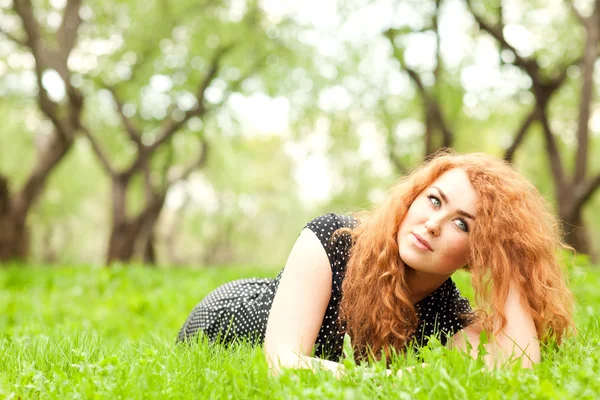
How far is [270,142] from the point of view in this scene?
1459 inches

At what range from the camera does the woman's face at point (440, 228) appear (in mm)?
2973

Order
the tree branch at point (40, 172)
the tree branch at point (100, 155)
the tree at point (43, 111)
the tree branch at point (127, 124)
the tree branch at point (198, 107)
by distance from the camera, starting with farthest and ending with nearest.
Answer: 1. the tree branch at point (127, 124)
2. the tree branch at point (198, 107)
3. the tree branch at point (100, 155)
4. the tree branch at point (40, 172)
5. the tree at point (43, 111)

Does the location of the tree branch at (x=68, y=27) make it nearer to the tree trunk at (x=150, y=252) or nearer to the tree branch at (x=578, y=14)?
the tree trunk at (x=150, y=252)

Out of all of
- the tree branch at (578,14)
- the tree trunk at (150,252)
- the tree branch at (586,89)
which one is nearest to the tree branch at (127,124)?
the tree trunk at (150,252)

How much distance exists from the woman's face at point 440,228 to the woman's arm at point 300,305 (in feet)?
1.46

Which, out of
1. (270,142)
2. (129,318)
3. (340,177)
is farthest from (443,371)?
(270,142)

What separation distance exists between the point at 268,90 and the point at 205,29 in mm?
2445

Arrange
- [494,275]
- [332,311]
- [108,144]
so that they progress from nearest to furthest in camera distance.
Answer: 1. [494,275]
2. [332,311]
3. [108,144]

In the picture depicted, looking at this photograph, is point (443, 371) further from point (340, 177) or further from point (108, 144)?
point (340, 177)

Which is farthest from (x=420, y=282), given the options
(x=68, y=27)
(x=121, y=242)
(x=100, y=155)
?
(x=121, y=242)

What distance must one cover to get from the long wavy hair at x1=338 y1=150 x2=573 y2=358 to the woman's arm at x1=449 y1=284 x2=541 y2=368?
0.04m

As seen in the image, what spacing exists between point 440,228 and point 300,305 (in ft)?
2.63

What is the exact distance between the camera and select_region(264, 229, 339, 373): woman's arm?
9.54 feet

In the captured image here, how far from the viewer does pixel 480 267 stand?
2994 mm
